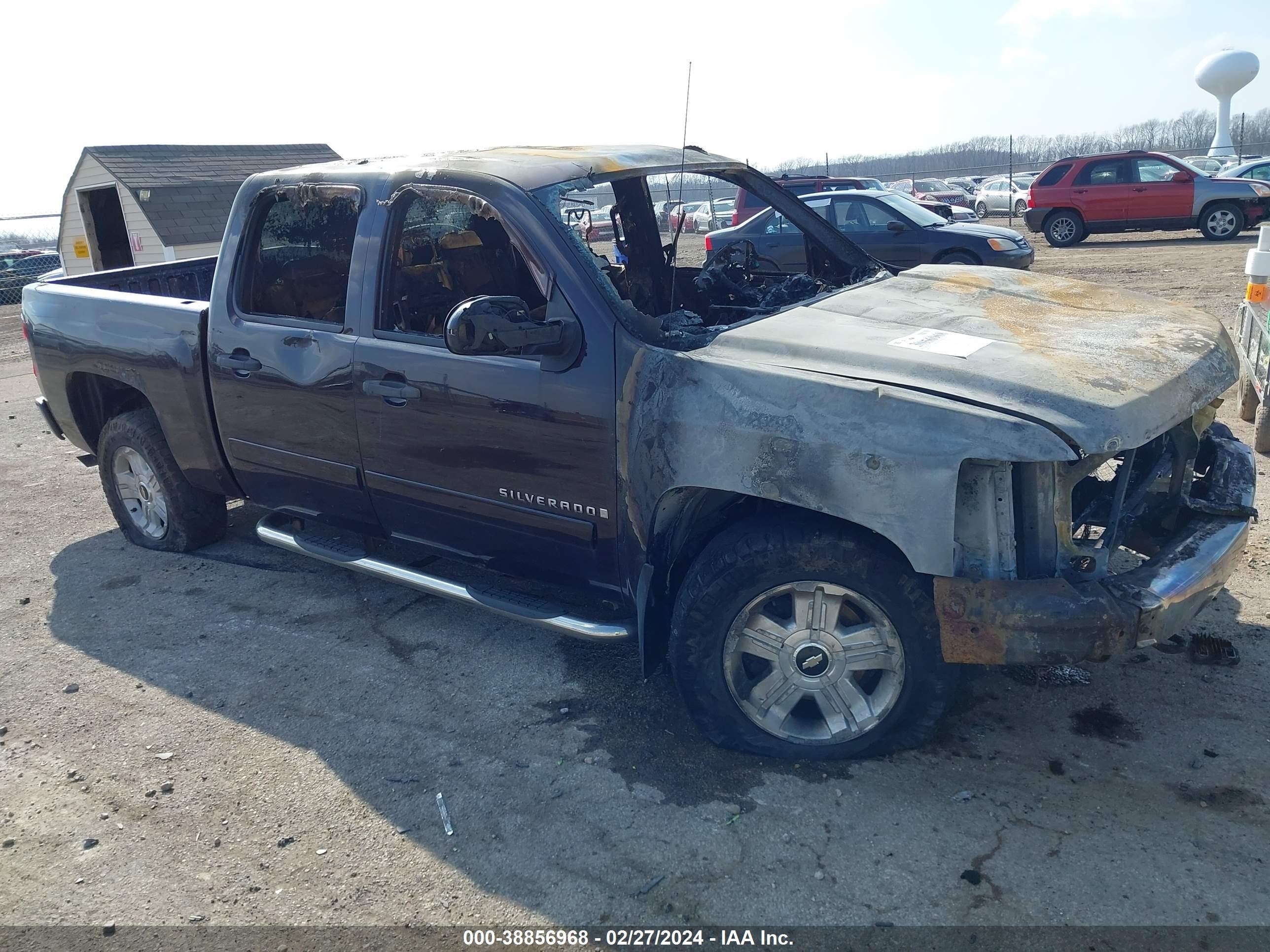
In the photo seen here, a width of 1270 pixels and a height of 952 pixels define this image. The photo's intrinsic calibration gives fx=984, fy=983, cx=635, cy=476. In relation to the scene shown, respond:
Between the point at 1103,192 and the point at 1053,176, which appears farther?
the point at 1053,176

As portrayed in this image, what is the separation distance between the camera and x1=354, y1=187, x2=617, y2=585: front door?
133 inches

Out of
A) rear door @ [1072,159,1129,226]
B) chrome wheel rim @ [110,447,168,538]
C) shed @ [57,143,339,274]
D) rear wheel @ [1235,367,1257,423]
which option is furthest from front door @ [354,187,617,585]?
rear door @ [1072,159,1129,226]

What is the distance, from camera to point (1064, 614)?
2.75 meters

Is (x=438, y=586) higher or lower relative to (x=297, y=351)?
lower

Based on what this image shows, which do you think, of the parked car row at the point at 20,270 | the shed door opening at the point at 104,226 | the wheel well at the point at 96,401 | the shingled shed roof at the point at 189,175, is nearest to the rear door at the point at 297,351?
the wheel well at the point at 96,401

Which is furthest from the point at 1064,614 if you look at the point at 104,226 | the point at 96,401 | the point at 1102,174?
the point at 1102,174

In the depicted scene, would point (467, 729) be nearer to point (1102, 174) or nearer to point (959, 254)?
point (959, 254)

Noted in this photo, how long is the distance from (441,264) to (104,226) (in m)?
15.2

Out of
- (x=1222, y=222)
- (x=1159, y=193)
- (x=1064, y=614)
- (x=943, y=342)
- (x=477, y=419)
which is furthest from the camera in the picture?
(x=1159, y=193)

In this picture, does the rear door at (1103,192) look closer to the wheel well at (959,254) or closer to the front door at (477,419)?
the wheel well at (959,254)

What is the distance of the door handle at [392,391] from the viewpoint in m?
3.71

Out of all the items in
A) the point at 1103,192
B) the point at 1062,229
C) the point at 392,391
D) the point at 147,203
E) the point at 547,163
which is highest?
the point at 547,163

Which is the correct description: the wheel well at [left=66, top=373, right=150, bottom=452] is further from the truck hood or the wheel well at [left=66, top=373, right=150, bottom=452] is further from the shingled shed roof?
the shingled shed roof

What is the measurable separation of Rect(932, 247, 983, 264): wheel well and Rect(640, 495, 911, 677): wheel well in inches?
389
